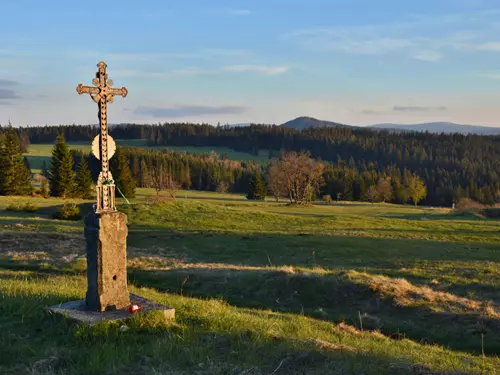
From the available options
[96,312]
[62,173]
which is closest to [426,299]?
[96,312]

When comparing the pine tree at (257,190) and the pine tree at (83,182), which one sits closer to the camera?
the pine tree at (83,182)

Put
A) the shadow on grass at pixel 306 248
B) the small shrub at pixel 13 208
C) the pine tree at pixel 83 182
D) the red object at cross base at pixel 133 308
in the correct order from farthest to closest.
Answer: the pine tree at pixel 83 182, the small shrub at pixel 13 208, the shadow on grass at pixel 306 248, the red object at cross base at pixel 133 308

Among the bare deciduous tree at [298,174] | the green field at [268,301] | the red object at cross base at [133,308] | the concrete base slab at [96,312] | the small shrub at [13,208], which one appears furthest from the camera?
the bare deciduous tree at [298,174]

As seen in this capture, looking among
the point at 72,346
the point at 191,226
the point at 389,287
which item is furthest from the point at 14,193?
the point at 72,346

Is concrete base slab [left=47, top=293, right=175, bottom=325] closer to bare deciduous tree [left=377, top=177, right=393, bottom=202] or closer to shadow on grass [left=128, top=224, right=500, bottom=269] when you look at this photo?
shadow on grass [left=128, top=224, right=500, bottom=269]

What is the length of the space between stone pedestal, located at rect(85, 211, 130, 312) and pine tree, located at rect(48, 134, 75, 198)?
2724 inches

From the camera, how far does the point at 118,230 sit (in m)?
9.87

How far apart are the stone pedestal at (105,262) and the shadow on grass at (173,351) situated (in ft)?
2.79

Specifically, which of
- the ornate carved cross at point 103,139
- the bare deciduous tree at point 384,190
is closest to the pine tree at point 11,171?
the ornate carved cross at point 103,139

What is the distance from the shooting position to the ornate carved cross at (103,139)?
10.1 m

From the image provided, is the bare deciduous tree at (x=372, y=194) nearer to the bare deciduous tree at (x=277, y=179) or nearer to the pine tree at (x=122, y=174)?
the bare deciduous tree at (x=277, y=179)

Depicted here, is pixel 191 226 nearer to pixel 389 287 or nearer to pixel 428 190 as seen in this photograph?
pixel 389 287

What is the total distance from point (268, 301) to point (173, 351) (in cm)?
1078

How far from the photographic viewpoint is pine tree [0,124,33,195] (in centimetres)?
7306
